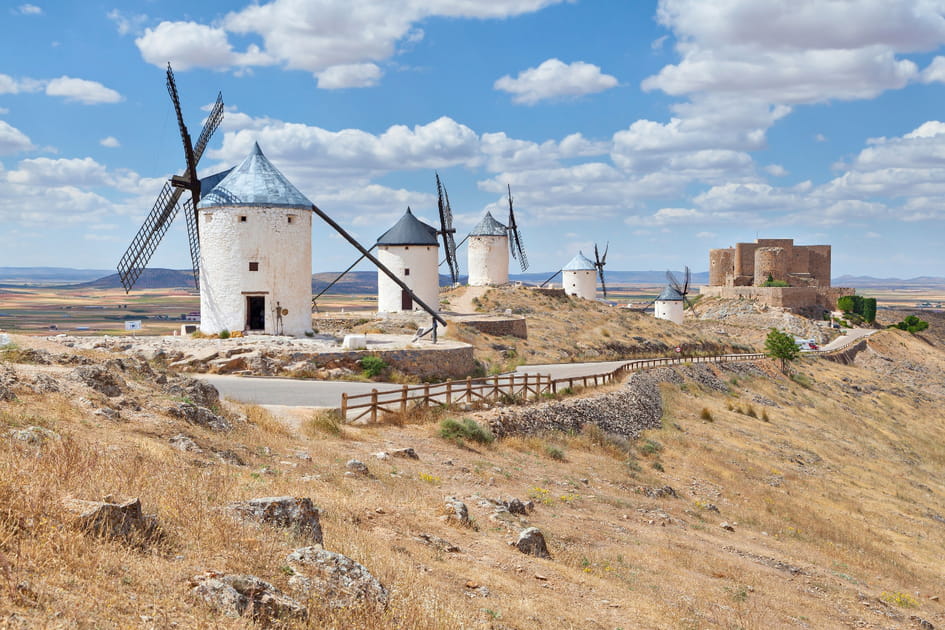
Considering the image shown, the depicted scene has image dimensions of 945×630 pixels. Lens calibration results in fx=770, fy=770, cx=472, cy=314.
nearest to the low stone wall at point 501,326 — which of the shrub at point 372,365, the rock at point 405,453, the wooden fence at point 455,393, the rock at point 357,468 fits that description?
the wooden fence at point 455,393

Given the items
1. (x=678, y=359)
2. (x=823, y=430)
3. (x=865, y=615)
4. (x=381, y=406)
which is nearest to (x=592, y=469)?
(x=381, y=406)

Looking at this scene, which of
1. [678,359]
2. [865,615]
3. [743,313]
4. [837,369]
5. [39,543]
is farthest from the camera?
[743,313]

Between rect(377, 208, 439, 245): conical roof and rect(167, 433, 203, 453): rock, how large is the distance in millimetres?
28937

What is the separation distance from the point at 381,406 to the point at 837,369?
41.1 meters

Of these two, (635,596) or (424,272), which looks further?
(424,272)

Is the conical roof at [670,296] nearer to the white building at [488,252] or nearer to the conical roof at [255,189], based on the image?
the white building at [488,252]

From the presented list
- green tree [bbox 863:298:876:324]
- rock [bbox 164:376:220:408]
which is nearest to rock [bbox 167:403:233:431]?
rock [bbox 164:376:220:408]

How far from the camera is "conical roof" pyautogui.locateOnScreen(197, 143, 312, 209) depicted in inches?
944

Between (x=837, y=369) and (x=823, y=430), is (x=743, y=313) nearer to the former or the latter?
(x=837, y=369)

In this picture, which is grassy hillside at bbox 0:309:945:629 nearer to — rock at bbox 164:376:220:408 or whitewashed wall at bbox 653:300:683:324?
rock at bbox 164:376:220:408

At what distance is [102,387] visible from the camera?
40.8 ft

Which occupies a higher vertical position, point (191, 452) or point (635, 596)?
point (191, 452)

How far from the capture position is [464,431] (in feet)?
55.6

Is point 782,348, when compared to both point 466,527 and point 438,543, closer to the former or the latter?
point 466,527
